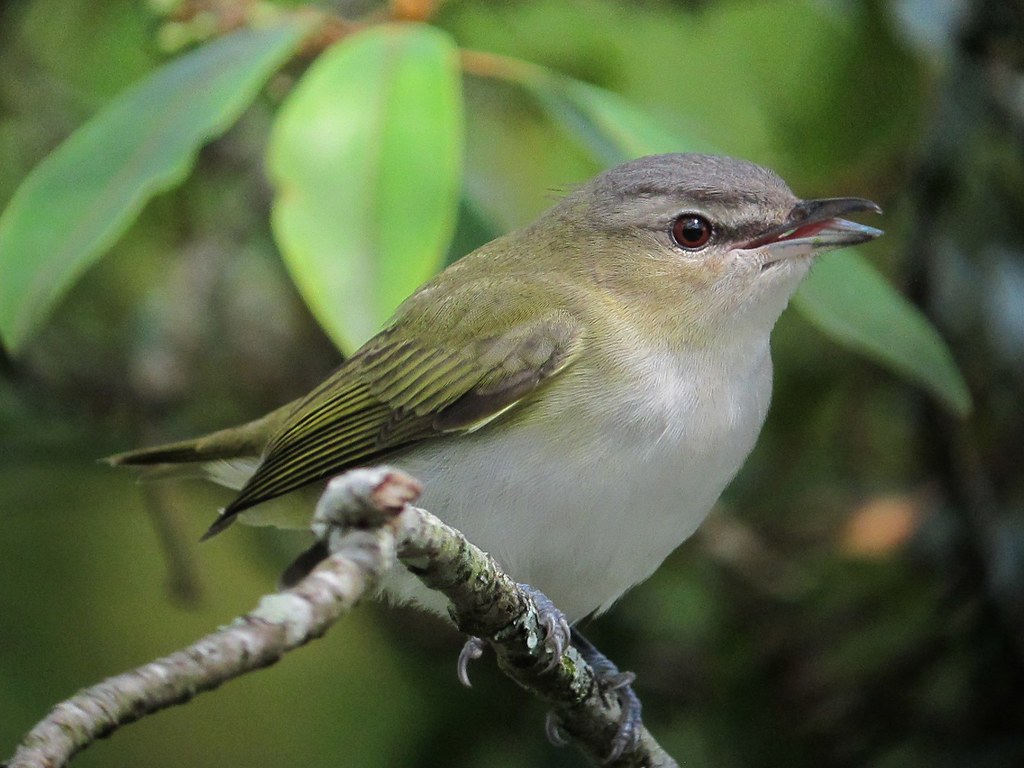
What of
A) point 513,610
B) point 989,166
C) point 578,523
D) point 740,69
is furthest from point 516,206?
point 513,610

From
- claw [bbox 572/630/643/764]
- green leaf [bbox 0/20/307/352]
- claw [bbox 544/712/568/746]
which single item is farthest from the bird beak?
green leaf [bbox 0/20/307/352]

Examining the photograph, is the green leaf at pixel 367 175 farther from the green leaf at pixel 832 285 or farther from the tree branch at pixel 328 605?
the tree branch at pixel 328 605

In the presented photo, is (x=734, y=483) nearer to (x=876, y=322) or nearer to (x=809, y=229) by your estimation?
(x=876, y=322)

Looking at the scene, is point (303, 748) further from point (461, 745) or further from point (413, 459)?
point (413, 459)

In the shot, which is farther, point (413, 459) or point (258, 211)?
point (258, 211)

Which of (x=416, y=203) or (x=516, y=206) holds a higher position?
(x=416, y=203)

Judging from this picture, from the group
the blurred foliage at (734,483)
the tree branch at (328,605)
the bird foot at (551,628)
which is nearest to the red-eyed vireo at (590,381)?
Answer: the bird foot at (551,628)

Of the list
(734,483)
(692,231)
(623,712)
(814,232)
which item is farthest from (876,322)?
(734,483)
